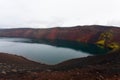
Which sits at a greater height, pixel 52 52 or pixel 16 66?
pixel 16 66

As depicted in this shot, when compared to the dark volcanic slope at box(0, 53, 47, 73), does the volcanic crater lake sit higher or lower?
lower

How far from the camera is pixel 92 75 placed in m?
20.6

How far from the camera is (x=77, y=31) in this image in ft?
587

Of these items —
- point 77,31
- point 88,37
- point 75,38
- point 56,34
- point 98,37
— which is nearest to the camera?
point 98,37

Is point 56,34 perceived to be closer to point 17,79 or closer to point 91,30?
point 91,30

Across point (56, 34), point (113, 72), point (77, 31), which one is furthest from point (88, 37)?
point (113, 72)

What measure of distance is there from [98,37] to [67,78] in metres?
125

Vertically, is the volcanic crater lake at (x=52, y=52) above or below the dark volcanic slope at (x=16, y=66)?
below

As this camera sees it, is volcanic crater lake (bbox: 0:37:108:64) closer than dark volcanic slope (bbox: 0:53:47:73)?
No

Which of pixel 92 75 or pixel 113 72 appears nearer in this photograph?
pixel 92 75

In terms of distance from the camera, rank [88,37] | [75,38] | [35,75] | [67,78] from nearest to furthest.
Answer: [67,78], [35,75], [88,37], [75,38]

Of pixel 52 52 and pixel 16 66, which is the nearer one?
pixel 16 66

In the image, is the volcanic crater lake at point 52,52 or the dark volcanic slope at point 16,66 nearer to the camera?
the dark volcanic slope at point 16,66

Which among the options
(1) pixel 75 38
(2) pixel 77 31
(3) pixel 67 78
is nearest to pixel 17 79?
(3) pixel 67 78
